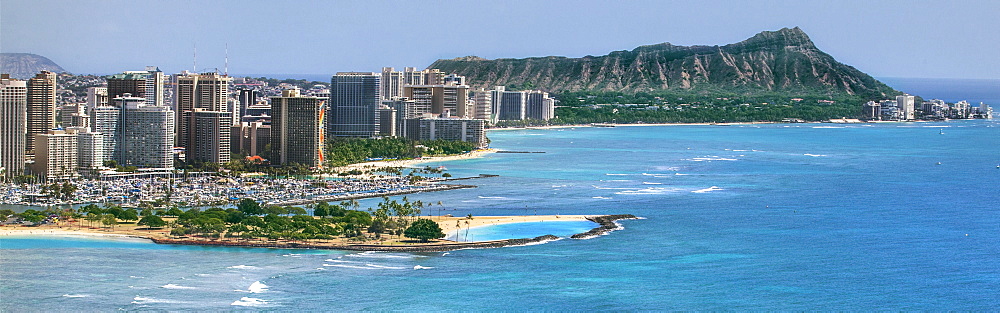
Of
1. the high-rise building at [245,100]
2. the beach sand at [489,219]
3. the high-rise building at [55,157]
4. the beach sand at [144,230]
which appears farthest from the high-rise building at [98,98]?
the beach sand at [489,219]

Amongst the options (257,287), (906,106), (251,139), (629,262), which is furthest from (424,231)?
(906,106)

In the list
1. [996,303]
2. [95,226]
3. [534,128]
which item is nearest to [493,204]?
[95,226]

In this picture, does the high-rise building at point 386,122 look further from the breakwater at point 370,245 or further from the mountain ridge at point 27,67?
the breakwater at point 370,245

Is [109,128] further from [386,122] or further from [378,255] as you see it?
[386,122]

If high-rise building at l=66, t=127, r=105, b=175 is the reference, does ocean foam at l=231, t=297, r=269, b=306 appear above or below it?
below

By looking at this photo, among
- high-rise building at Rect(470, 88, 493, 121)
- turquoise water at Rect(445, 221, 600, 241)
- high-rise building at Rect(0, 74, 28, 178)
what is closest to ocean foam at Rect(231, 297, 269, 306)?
turquoise water at Rect(445, 221, 600, 241)

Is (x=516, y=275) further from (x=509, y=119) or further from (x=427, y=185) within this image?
(x=509, y=119)

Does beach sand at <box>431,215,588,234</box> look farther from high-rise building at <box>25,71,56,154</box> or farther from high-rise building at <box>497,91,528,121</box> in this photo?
high-rise building at <box>497,91,528,121</box>
